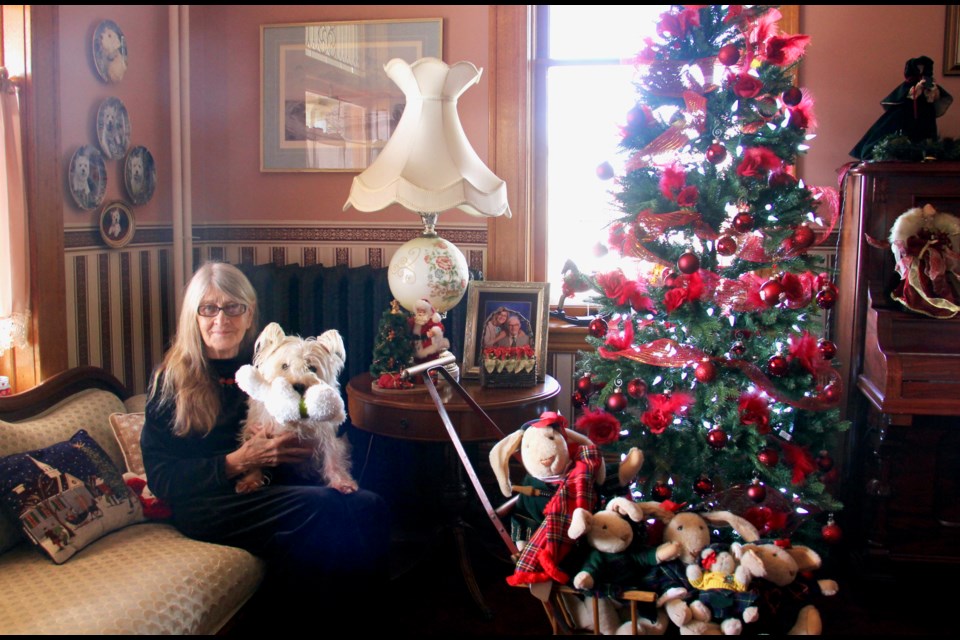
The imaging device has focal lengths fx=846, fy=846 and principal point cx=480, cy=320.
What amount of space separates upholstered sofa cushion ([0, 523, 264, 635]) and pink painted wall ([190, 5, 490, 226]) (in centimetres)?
189

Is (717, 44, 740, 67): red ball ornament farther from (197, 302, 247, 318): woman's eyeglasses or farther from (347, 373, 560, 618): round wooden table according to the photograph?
(197, 302, 247, 318): woman's eyeglasses

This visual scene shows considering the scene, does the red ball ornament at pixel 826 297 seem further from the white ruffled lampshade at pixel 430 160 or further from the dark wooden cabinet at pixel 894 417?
the white ruffled lampshade at pixel 430 160

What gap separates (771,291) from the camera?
7.76 ft

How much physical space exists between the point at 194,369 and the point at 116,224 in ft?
4.11

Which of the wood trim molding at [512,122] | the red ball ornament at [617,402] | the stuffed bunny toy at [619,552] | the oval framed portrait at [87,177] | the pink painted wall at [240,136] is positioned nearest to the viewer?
the stuffed bunny toy at [619,552]

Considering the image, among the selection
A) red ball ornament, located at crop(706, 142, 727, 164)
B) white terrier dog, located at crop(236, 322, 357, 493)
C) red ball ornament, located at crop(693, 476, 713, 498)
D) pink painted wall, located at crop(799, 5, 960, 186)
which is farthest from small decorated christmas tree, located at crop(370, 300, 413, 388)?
pink painted wall, located at crop(799, 5, 960, 186)

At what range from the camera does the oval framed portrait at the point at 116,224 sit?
124 inches

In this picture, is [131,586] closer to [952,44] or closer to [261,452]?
[261,452]

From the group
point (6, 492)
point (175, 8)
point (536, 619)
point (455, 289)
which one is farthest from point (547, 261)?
point (6, 492)

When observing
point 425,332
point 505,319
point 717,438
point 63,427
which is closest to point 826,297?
point 717,438

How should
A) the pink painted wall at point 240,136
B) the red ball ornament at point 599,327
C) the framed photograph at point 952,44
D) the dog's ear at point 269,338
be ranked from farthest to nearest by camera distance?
the pink painted wall at point 240,136 → the framed photograph at point 952,44 → the red ball ornament at point 599,327 → the dog's ear at point 269,338

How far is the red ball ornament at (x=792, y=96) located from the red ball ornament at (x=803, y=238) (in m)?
0.36

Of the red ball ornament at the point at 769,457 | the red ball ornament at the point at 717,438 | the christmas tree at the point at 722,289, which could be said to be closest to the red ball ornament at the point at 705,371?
the christmas tree at the point at 722,289

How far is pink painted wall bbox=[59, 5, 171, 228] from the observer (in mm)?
2955
